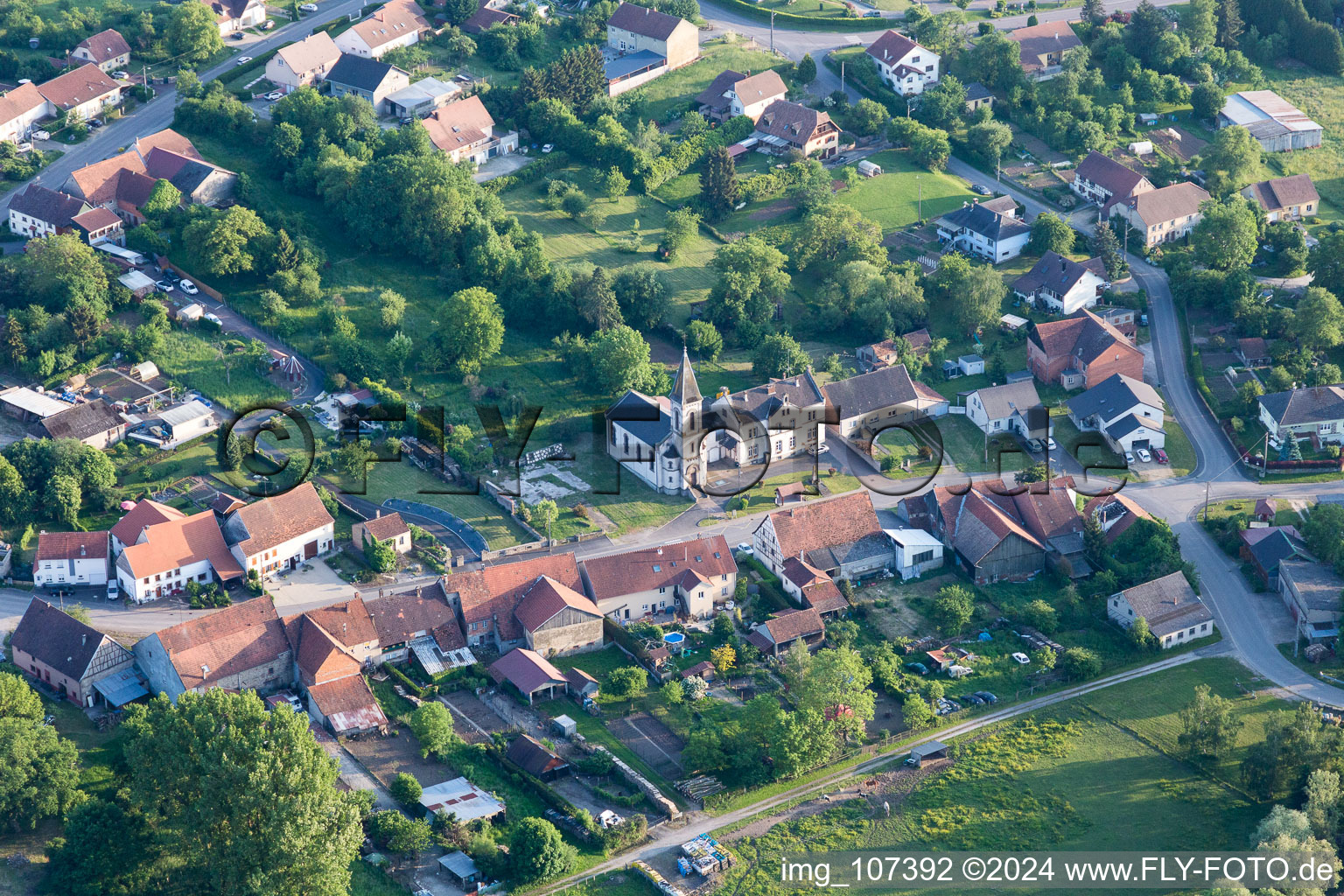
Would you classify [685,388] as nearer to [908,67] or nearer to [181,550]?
[181,550]

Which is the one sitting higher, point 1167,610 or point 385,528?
point 385,528

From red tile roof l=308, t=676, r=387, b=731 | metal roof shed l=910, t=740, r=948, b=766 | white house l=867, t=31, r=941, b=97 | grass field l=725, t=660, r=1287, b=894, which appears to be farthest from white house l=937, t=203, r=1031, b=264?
red tile roof l=308, t=676, r=387, b=731

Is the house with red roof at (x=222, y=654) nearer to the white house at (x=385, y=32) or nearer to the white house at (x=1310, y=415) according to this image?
the white house at (x=1310, y=415)

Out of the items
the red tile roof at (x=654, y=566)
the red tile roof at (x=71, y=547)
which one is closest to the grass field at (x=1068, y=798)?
the red tile roof at (x=654, y=566)

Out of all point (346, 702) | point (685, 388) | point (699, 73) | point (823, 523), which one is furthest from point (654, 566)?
point (699, 73)

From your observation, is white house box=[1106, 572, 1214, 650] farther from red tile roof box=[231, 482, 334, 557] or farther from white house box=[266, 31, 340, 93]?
white house box=[266, 31, 340, 93]

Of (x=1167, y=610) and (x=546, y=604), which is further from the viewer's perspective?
(x=1167, y=610)
